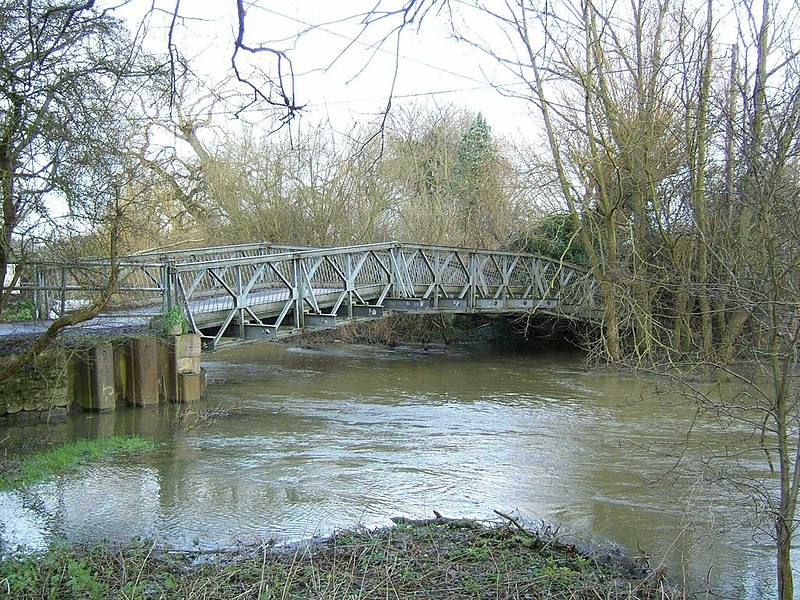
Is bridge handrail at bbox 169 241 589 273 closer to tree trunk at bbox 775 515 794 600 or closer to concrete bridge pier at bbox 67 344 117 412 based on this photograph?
concrete bridge pier at bbox 67 344 117 412

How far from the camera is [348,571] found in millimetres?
5547

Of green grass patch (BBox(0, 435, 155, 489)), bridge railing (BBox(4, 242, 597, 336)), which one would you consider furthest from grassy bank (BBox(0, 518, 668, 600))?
bridge railing (BBox(4, 242, 597, 336))

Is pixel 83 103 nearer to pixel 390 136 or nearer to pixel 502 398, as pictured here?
pixel 502 398

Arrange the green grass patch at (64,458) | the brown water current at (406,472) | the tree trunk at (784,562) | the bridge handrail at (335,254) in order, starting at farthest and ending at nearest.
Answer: the bridge handrail at (335,254) → the green grass patch at (64,458) → the brown water current at (406,472) → the tree trunk at (784,562)

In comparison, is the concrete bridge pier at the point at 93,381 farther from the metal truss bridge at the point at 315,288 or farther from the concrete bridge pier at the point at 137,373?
the metal truss bridge at the point at 315,288

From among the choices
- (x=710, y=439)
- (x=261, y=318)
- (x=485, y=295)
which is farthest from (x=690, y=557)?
(x=485, y=295)

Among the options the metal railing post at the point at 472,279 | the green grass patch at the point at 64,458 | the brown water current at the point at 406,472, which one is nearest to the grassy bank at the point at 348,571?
the brown water current at the point at 406,472

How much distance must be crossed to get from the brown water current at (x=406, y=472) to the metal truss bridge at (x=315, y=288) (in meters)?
1.50

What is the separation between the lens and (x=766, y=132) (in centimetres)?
581

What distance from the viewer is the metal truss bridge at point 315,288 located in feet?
47.0

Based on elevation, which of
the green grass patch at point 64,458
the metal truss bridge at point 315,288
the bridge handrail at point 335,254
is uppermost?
the bridge handrail at point 335,254

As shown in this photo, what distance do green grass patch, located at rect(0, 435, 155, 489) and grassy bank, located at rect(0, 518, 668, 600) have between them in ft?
9.25

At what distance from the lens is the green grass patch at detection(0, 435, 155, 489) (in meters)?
8.64

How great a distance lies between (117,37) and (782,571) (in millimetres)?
6579
